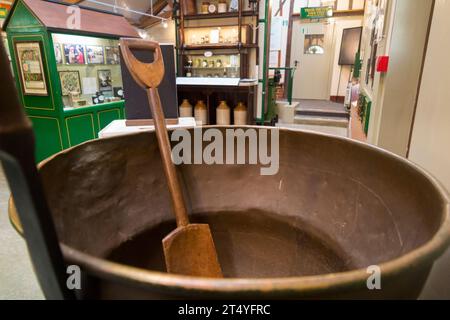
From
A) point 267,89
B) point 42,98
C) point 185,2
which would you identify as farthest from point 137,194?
point 185,2

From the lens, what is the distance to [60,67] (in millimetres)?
3180

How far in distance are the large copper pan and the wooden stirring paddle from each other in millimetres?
133

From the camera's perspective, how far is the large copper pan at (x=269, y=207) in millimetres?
634

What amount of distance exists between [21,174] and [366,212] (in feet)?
2.67

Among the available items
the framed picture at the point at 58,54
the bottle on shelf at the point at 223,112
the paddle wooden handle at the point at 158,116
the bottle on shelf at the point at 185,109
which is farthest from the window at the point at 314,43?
the paddle wooden handle at the point at 158,116

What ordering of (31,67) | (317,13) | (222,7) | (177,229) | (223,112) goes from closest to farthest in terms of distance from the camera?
(177,229) < (31,67) < (223,112) < (222,7) < (317,13)

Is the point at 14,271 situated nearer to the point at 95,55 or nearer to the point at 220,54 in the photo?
the point at 95,55

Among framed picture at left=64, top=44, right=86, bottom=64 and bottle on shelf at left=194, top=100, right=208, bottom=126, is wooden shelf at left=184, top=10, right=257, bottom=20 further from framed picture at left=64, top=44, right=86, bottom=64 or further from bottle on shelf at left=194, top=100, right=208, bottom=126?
framed picture at left=64, top=44, right=86, bottom=64

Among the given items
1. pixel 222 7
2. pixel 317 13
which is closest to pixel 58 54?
pixel 222 7

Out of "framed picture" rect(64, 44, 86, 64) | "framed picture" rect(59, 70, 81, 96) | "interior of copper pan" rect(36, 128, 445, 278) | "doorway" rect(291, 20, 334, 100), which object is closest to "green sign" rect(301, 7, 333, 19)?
"doorway" rect(291, 20, 334, 100)

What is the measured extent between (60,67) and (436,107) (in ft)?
11.1

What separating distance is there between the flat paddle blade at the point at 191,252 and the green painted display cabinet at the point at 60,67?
2829 mm

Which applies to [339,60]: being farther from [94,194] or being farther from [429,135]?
[94,194]

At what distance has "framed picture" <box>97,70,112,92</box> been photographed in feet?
12.5
